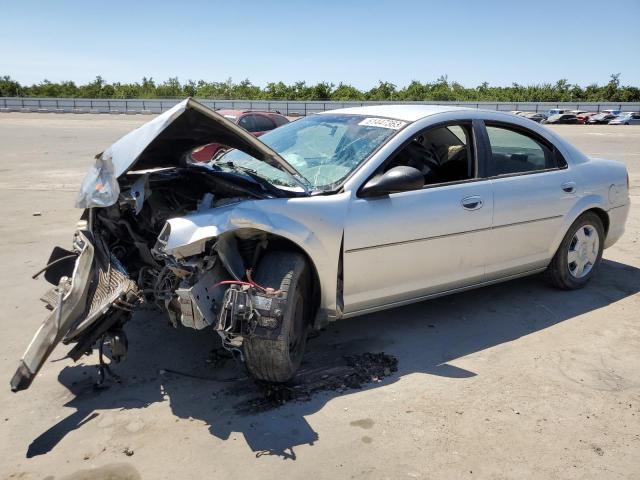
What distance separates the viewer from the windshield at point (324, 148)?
12.5 feet

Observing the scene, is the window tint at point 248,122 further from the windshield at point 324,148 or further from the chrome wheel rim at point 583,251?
the chrome wheel rim at point 583,251

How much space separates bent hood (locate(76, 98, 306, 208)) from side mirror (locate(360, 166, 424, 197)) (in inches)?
17.8

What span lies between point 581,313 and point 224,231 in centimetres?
335

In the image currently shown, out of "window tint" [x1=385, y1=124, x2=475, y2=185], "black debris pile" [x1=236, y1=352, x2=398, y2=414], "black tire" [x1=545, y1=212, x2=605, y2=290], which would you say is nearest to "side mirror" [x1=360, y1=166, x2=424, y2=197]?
"window tint" [x1=385, y1=124, x2=475, y2=185]

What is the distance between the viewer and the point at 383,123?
413 centimetres

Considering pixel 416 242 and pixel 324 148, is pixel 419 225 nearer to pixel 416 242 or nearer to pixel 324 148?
pixel 416 242

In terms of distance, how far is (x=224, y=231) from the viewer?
308cm

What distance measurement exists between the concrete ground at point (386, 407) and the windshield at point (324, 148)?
1280 mm

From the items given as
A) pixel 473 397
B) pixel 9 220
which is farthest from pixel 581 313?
pixel 9 220

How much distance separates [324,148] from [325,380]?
5.77 feet

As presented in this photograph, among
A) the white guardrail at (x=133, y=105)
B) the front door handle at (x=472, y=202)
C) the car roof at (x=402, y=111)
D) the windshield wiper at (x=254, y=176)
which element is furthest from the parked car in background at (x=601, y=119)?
the windshield wiper at (x=254, y=176)

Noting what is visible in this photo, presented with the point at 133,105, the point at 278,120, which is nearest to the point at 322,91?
the point at 133,105

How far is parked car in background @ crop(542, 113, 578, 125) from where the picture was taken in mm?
41688

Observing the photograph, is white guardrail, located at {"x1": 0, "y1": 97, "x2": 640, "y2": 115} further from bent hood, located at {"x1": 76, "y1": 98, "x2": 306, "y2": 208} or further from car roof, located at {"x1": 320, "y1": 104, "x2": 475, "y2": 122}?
bent hood, located at {"x1": 76, "y1": 98, "x2": 306, "y2": 208}
